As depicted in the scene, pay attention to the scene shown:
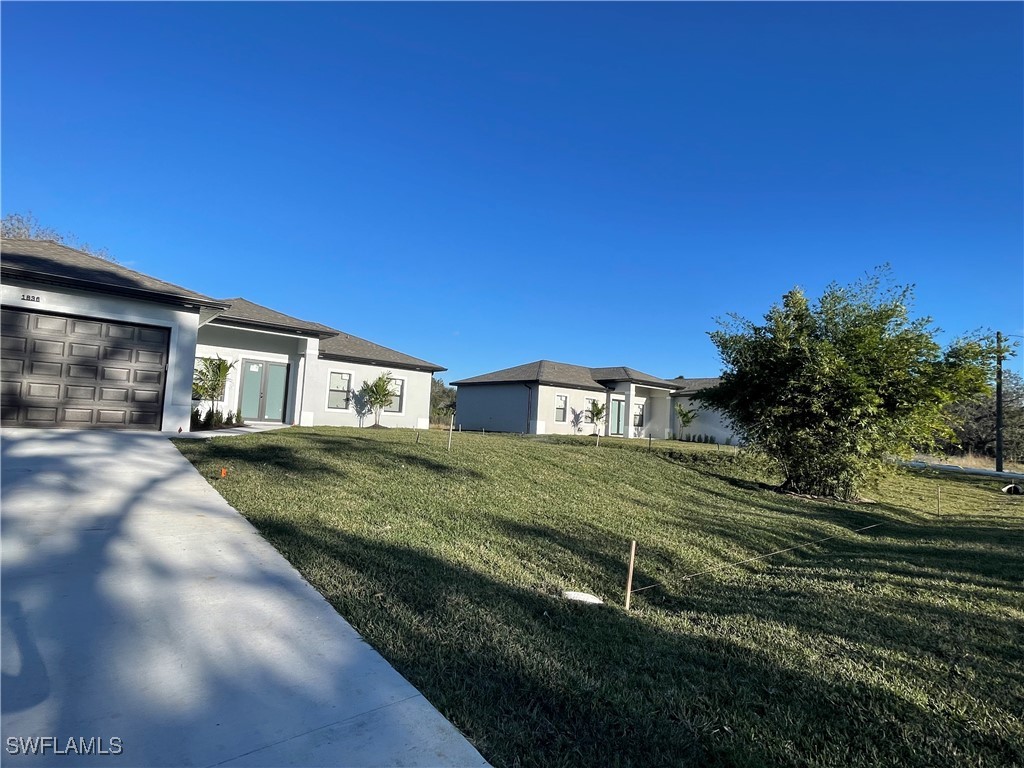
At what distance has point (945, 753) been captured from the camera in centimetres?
254

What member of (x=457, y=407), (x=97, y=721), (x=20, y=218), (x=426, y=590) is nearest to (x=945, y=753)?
(x=426, y=590)

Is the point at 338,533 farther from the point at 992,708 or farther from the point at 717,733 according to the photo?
the point at 992,708

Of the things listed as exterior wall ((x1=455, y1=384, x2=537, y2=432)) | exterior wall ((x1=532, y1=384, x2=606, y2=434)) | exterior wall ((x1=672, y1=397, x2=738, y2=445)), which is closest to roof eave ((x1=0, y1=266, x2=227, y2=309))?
exterior wall ((x1=455, y1=384, x2=537, y2=432))

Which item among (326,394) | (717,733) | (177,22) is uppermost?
(177,22)

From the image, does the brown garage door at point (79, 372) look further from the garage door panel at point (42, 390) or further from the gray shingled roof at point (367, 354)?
the gray shingled roof at point (367, 354)

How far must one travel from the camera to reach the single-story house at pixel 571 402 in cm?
2736

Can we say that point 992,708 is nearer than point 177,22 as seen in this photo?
Yes

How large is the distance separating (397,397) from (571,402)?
10.0 metres

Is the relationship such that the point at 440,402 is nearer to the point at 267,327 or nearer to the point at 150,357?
the point at 267,327

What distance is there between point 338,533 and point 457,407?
27.7 metres

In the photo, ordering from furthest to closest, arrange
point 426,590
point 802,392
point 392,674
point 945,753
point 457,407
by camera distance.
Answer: point 457,407
point 802,392
point 426,590
point 392,674
point 945,753

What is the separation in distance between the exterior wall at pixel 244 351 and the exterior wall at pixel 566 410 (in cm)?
1225

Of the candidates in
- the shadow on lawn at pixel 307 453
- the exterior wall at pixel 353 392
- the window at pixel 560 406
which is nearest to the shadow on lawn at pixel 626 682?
the shadow on lawn at pixel 307 453

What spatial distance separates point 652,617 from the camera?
419cm
